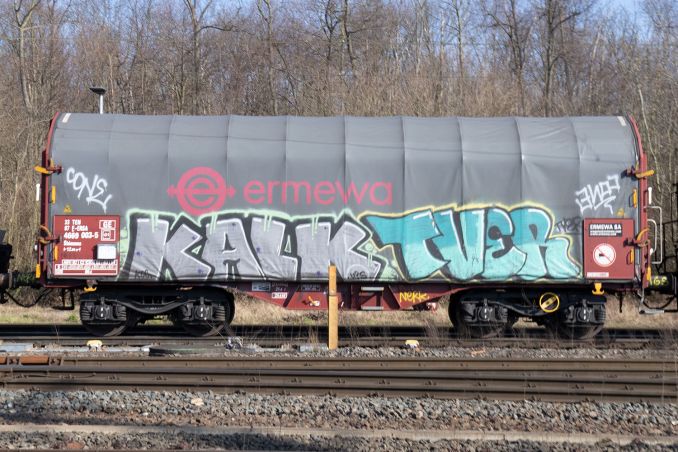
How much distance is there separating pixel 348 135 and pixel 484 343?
4491 mm

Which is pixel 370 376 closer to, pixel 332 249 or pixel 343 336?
pixel 332 249

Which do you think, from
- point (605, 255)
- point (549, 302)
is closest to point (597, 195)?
point (605, 255)

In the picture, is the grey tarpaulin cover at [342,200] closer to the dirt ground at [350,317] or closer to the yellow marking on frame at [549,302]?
the yellow marking on frame at [549,302]

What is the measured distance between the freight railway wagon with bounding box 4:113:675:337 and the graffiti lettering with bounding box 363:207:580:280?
1.0 inches

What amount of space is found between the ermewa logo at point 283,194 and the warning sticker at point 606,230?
12.1 ft

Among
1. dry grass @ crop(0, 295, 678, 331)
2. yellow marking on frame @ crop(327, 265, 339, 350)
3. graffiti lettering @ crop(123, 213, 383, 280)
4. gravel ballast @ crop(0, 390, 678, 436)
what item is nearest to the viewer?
gravel ballast @ crop(0, 390, 678, 436)

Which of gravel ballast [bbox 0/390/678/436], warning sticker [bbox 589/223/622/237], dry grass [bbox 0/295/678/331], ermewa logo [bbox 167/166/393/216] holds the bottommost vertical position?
gravel ballast [bbox 0/390/678/436]

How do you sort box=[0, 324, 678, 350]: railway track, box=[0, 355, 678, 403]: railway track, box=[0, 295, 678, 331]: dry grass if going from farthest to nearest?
box=[0, 295, 678, 331]: dry grass, box=[0, 324, 678, 350]: railway track, box=[0, 355, 678, 403]: railway track

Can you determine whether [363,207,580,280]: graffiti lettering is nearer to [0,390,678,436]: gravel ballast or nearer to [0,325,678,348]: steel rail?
[0,325,678,348]: steel rail

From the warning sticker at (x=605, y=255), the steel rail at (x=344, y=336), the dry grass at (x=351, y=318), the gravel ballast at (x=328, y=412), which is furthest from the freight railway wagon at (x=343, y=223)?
the gravel ballast at (x=328, y=412)

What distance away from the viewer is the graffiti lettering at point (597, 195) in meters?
14.1

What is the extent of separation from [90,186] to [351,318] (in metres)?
6.71

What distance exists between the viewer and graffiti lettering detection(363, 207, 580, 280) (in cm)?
1392

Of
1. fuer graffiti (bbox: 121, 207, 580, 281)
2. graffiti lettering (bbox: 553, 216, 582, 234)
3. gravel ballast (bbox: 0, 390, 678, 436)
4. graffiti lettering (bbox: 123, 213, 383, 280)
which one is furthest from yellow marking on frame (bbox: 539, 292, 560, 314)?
gravel ballast (bbox: 0, 390, 678, 436)
